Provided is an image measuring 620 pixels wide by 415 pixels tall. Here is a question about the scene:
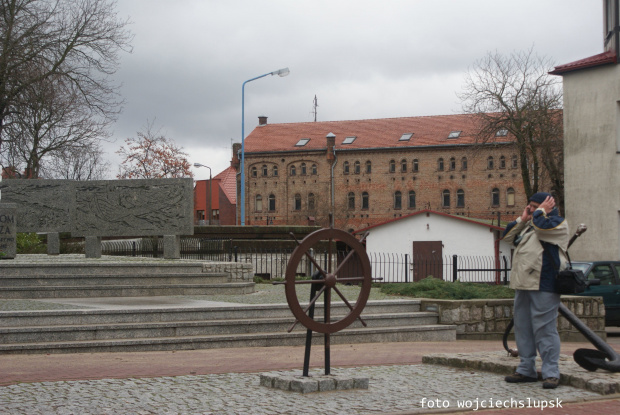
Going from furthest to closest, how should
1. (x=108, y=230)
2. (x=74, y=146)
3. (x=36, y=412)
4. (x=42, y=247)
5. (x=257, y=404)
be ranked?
(x=74, y=146) → (x=42, y=247) → (x=108, y=230) → (x=257, y=404) → (x=36, y=412)

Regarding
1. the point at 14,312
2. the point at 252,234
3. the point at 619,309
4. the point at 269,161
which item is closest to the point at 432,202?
the point at 269,161

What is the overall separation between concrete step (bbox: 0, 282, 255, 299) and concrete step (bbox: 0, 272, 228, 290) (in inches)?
12.3

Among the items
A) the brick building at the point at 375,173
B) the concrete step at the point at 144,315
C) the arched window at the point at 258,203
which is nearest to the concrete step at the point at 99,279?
the concrete step at the point at 144,315

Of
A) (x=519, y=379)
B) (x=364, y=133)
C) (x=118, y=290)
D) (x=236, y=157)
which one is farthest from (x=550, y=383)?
(x=236, y=157)

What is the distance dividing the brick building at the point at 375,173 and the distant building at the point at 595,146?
47.7 metres

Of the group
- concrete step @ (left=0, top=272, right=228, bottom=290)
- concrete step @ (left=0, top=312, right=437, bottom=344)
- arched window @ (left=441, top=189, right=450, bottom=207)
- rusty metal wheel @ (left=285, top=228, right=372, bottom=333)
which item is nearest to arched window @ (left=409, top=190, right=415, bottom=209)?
arched window @ (left=441, top=189, right=450, bottom=207)

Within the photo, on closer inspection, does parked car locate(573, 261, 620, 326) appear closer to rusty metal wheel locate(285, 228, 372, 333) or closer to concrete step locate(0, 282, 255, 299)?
concrete step locate(0, 282, 255, 299)

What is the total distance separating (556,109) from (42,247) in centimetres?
3198

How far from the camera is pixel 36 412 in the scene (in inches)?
254

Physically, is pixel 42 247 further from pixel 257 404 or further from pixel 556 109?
pixel 556 109

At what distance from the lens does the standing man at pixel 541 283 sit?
776cm

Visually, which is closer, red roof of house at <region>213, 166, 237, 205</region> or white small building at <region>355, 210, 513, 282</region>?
white small building at <region>355, 210, 513, 282</region>

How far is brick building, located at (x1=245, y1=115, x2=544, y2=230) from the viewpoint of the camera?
79.0m

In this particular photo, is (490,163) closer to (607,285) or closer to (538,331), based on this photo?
(607,285)
